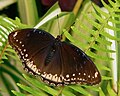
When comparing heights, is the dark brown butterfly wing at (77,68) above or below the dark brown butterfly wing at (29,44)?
below

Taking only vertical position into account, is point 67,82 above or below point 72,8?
below

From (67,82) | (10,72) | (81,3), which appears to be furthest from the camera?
(81,3)

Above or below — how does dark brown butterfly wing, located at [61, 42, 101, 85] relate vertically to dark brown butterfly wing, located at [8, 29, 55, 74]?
below

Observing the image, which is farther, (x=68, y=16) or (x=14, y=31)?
(x=68, y=16)

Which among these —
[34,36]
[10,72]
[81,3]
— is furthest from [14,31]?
[81,3]

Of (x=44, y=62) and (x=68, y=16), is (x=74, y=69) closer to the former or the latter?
(x=44, y=62)

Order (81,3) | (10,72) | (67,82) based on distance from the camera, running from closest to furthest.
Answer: (67,82) < (10,72) < (81,3)
